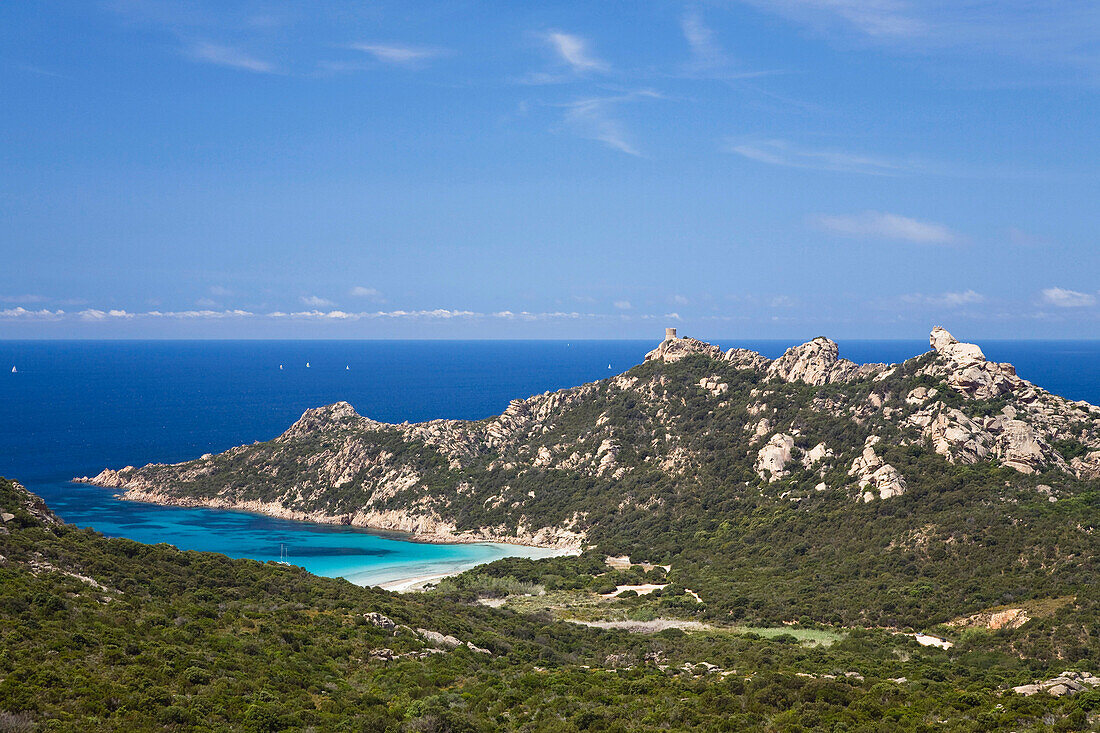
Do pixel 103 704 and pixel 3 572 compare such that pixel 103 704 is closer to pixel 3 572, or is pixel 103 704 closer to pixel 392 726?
pixel 392 726

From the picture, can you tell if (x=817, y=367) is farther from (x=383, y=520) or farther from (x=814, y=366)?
(x=383, y=520)

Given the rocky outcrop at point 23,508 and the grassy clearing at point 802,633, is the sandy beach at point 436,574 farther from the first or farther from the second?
the grassy clearing at point 802,633

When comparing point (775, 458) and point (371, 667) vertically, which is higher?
point (775, 458)

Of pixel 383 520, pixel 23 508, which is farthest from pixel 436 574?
pixel 23 508

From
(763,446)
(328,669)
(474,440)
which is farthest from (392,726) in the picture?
(474,440)

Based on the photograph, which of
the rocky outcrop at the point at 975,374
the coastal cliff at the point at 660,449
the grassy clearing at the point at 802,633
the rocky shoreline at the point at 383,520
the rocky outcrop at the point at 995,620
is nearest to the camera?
the rocky outcrop at the point at 995,620

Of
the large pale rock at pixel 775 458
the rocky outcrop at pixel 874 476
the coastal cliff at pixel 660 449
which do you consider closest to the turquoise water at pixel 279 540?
the coastal cliff at pixel 660 449

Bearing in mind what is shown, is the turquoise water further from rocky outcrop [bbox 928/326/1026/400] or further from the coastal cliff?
rocky outcrop [bbox 928/326/1026/400]

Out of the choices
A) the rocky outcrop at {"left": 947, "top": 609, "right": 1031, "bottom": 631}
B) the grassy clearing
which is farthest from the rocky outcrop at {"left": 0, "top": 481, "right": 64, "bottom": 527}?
the rocky outcrop at {"left": 947, "top": 609, "right": 1031, "bottom": 631}
